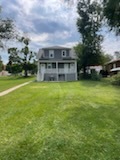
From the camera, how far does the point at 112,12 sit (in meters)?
14.2

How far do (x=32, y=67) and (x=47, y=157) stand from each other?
164 feet

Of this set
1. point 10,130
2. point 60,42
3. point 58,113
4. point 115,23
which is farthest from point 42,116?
point 60,42

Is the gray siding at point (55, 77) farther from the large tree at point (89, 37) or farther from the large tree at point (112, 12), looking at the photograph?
the large tree at point (112, 12)

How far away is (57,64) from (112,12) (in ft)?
85.8

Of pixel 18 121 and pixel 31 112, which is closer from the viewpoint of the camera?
pixel 18 121

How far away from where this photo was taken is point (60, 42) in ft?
161

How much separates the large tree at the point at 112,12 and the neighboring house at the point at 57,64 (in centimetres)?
2205

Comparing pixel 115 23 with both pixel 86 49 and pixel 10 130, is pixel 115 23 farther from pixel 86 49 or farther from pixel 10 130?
pixel 86 49

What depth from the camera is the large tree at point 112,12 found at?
476 inches

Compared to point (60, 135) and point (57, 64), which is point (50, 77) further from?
point (60, 135)

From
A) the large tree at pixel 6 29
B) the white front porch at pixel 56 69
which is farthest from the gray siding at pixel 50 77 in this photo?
the large tree at pixel 6 29

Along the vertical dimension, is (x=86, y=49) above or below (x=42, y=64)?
above

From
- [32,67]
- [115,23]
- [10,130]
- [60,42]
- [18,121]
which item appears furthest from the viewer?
[32,67]

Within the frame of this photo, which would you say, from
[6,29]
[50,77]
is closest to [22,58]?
[50,77]
